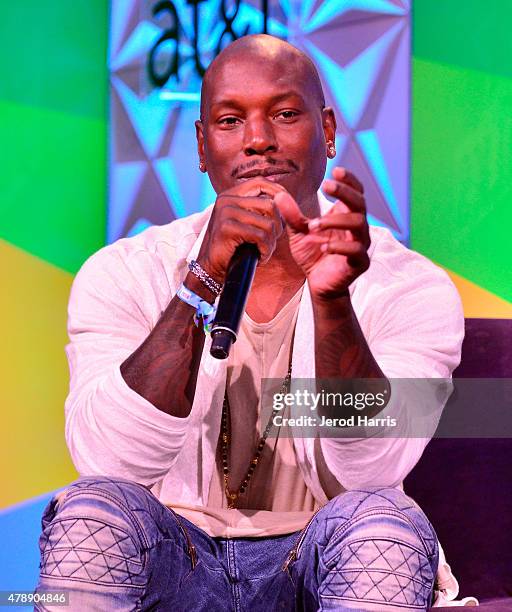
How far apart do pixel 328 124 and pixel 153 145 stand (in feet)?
2.53

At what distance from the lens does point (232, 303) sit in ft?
3.54

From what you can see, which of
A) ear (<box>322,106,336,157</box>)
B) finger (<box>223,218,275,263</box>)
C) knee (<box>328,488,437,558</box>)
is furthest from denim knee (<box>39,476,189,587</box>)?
ear (<box>322,106,336,157</box>)

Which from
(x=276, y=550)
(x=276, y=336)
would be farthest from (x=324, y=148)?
(x=276, y=550)

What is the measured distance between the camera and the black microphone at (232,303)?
1.03m

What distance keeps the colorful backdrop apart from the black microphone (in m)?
1.24

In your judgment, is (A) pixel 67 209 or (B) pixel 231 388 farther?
(A) pixel 67 209

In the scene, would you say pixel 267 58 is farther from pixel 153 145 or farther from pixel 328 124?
pixel 153 145

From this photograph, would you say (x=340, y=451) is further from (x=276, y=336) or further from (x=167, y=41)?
(x=167, y=41)

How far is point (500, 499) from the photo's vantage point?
186 cm

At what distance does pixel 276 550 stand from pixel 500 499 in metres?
0.56

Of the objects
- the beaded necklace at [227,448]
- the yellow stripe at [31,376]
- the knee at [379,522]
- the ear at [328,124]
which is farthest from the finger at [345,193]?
the yellow stripe at [31,376]

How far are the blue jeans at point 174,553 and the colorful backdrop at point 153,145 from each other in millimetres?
1125

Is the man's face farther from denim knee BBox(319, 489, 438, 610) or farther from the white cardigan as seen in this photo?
denim knee BBox(319, 489, 438, 610)

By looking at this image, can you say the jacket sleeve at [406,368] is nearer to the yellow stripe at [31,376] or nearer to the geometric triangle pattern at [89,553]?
the geometric triangle pattern at [89,553]
